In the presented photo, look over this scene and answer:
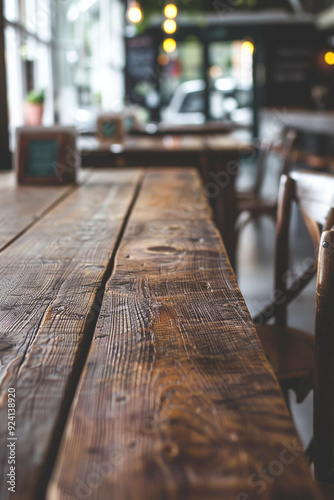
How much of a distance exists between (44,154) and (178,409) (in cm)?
169

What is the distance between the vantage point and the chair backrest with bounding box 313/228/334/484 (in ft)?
2.91

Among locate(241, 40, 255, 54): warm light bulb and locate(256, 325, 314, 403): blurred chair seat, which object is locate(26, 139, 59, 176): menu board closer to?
locate(256, 325, 314, 403): blurred chair seat

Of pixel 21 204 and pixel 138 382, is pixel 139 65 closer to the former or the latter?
pixel 21 204

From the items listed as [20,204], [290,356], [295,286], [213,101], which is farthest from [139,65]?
[290,356]

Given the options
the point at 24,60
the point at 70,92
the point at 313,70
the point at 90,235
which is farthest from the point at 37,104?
the point at 313,70

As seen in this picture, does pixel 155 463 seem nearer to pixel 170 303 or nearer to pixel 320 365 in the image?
pixel 170 303

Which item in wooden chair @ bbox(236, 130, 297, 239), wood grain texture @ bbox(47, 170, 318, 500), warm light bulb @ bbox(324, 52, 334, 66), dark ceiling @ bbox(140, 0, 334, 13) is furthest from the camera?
warm light bulb @ bbox(324, 52, 334, 66)

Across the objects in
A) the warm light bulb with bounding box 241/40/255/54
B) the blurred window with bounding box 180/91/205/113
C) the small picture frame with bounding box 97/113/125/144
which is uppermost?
the warm light bulb with bounding box 241/40/255/54

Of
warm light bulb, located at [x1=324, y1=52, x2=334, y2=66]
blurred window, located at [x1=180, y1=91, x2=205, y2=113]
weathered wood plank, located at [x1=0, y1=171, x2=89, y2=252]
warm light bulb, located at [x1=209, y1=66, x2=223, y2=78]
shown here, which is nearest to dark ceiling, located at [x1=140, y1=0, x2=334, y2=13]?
warm light bulb, located at [x1=209, y1=66, x2=223, y2=78]

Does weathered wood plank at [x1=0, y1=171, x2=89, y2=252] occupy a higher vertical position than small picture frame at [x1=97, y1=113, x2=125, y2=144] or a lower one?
lower

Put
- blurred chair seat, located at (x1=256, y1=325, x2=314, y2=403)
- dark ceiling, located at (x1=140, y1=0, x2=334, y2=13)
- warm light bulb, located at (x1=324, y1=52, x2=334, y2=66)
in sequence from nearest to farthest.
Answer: blurred chair seat, located at (x1=256, y1=325, x2=314, y2=403), dark ceiling, located at (x1=140, y1=0, x2=334, y2=13), warm light bulb, located at (x1=324, y1=52, x2=334, y2=66)

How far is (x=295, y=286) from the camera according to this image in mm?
1534

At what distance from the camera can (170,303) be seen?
84cm

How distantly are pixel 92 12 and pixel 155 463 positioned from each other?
7552 millimetres
